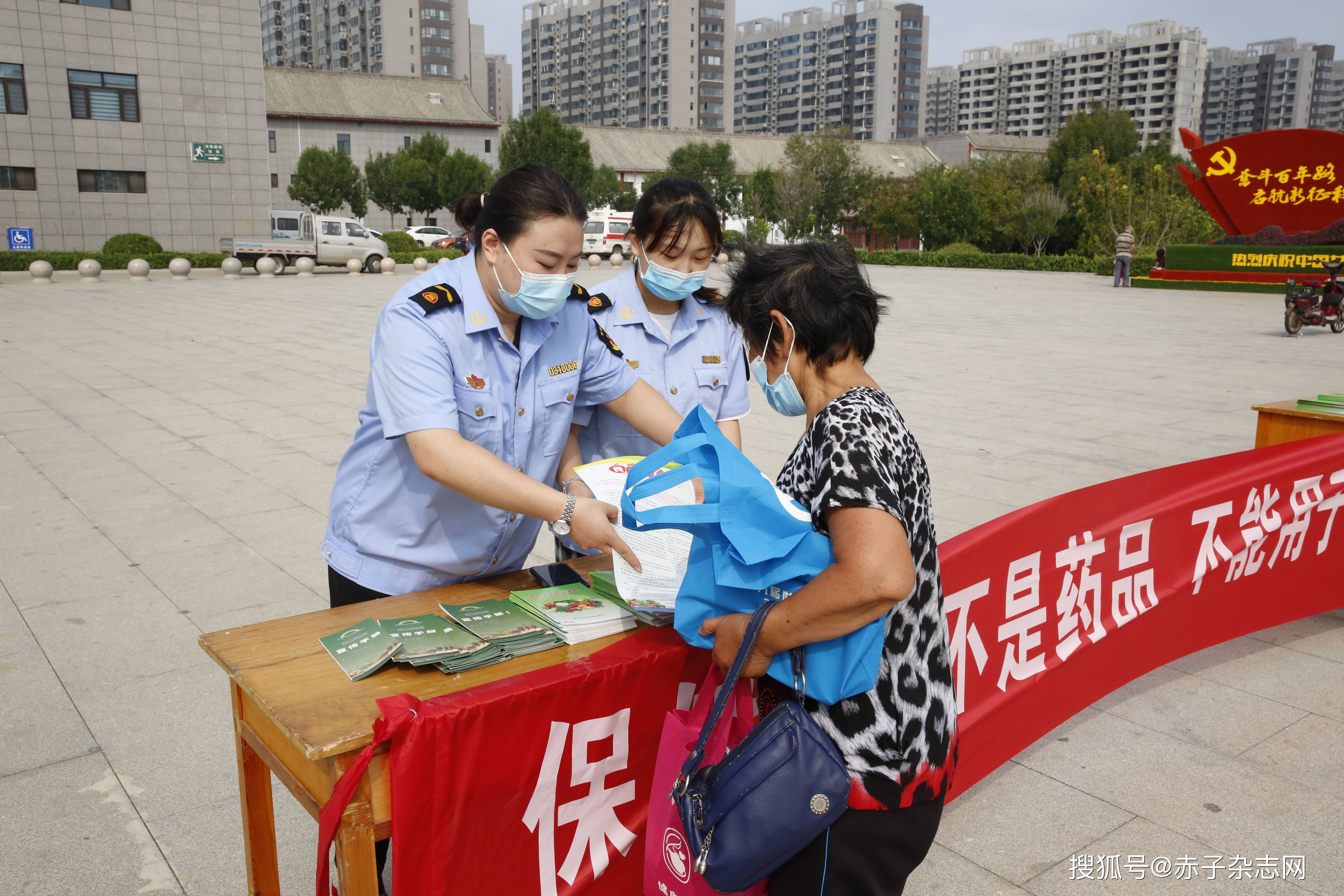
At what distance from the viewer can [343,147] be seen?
Result: 146ft

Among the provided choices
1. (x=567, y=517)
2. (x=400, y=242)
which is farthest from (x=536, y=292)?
(x=400, y=242)

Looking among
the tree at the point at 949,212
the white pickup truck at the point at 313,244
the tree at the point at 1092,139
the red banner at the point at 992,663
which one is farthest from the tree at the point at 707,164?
the red banner at the point at 992,663

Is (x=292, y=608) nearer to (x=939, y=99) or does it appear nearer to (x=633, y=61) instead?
(x=633, y=61)

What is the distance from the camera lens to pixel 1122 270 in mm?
19297

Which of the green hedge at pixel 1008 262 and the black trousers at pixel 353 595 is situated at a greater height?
the green hedge at pixel 1008 262

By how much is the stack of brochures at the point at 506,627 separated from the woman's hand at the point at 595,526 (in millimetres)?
170

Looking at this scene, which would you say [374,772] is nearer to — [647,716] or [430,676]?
[430,676]

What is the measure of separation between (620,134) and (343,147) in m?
14.1

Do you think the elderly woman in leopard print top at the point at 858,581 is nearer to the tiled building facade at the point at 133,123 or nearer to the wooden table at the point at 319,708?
the wooden table at the point at 319,708

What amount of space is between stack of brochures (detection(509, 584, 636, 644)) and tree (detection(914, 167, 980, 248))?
3327 centimetres

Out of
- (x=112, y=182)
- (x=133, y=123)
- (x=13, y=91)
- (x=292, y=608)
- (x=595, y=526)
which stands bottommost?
(x=292, y=608)

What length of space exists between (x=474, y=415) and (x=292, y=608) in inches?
82.1

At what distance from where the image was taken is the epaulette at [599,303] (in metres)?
2.51

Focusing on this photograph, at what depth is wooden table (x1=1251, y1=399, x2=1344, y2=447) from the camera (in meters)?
3.48
